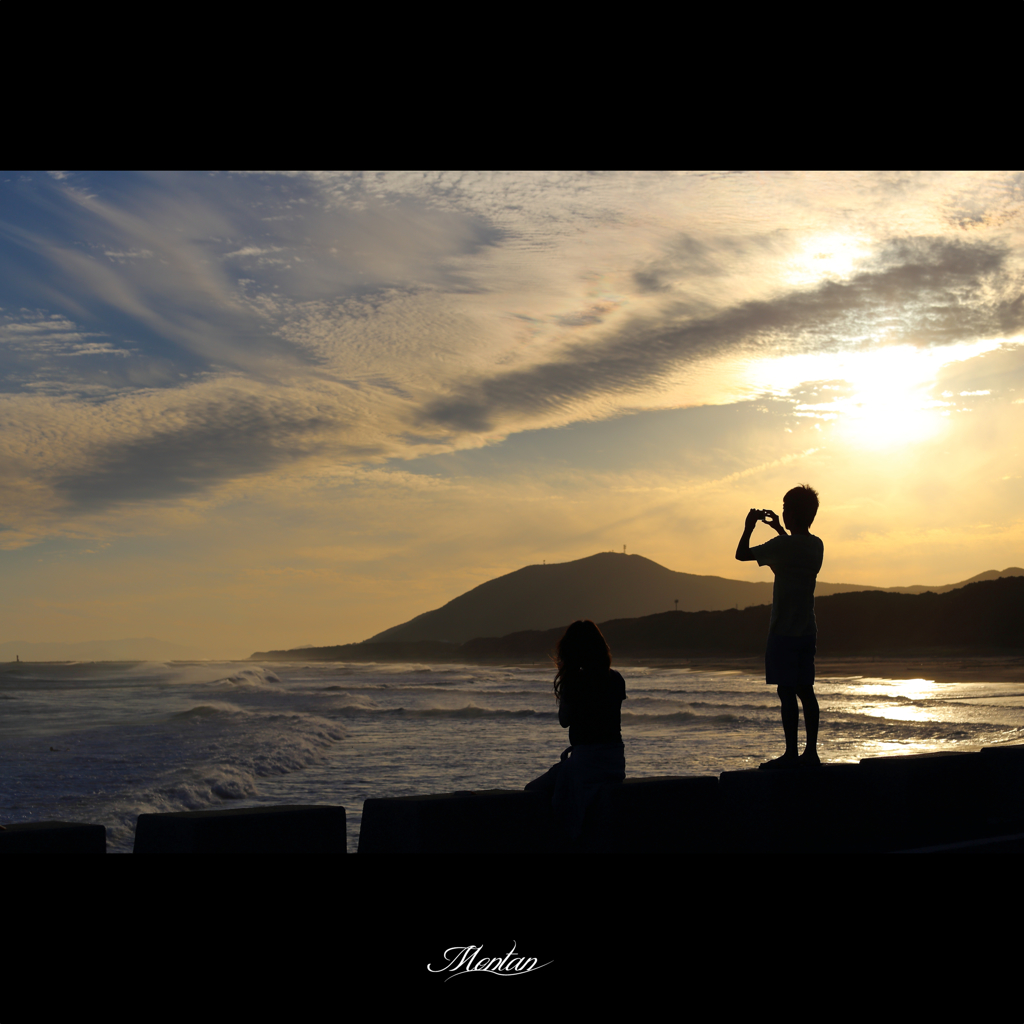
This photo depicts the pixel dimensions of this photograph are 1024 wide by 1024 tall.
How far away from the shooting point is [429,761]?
17.2 meters

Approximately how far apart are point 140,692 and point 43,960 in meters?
47.1

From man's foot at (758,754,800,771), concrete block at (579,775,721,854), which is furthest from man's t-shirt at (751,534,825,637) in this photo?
concrete block at (579,775,721,854)

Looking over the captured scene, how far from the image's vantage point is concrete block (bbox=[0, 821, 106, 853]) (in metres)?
3.39

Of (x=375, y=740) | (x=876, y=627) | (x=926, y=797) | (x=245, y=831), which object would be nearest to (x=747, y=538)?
(x=926, y=797)

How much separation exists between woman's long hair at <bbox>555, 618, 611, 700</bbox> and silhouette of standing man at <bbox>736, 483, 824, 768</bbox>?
1.10 m

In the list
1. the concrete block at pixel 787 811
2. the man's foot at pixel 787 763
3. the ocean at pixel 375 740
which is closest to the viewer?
the concrete block at pixel 787 811

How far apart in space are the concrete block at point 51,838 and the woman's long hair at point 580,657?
219 cm

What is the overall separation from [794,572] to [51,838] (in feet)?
12.9

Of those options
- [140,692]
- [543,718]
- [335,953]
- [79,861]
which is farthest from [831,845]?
[140,692]

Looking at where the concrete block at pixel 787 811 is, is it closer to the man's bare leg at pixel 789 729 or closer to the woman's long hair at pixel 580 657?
the man's bare leg at pixel 789 729

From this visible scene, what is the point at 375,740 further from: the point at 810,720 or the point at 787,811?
the point at 787,811

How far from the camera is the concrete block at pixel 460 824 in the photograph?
403cm

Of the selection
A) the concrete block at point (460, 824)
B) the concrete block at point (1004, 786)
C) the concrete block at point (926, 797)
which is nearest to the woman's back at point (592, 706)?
the concrete block at point (460, 824)

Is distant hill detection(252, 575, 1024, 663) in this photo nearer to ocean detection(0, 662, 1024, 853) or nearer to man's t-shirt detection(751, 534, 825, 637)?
ocean detection(0, 662, 1024, 853)
